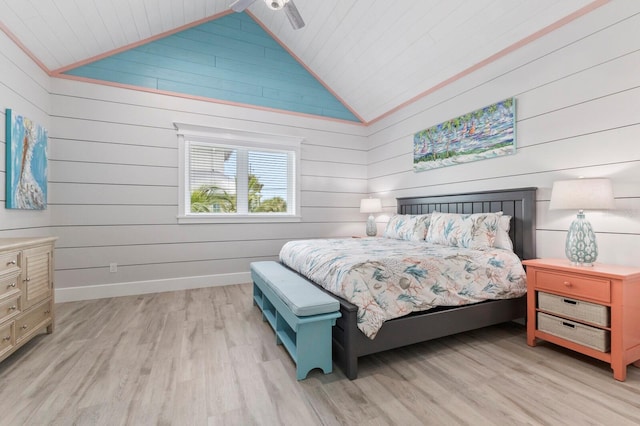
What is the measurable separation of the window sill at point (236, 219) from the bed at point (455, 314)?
145cm

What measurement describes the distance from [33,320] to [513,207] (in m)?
4.27

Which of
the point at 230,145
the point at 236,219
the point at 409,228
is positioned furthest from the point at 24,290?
the point at 409,228

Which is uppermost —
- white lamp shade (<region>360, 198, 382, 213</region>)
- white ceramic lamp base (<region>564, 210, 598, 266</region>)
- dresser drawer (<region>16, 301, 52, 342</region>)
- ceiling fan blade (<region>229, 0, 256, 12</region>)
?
ceiling fan blade (<region>229, 0, 256, 12</region>)

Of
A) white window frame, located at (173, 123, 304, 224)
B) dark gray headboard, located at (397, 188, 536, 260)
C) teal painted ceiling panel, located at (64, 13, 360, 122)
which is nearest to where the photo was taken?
dark gray headboard, located at (397, 188, 536, 260)

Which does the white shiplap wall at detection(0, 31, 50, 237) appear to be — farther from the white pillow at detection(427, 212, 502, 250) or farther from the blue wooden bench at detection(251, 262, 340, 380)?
the white pillow at detection(427, 212, 502, 250)

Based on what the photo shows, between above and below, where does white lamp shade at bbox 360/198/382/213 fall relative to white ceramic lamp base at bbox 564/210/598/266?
above

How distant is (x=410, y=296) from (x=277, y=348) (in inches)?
43.4

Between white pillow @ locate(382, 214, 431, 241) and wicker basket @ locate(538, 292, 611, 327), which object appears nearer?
wicker basket @ locate(538, 292, 611, 327)

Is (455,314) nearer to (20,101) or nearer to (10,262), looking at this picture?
(10,262)

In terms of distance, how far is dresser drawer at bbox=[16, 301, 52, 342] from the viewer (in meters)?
2.06

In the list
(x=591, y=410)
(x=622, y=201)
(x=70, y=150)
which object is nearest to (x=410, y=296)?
(x=591, y=410)

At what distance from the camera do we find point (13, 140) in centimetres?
259

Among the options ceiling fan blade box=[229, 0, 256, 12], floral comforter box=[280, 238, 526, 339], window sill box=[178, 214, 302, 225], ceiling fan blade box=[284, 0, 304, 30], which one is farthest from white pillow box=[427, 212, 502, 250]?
ceiling fan blade box=[229, 0, 256, 12]

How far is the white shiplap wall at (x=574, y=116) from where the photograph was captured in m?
2.09
